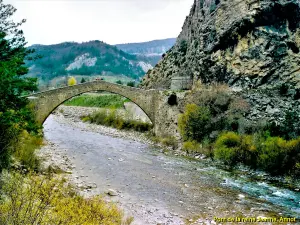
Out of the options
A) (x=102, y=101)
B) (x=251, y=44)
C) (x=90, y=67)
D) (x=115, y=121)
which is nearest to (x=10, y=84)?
(x=251, y=44)

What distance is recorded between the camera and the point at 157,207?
39.4 ft

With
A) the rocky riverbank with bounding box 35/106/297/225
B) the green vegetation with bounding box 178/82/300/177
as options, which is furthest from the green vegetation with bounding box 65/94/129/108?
the green vegetation with bounding box 178/82/300/177

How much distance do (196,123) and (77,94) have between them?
13223 millimetres

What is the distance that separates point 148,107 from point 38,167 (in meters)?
16.9

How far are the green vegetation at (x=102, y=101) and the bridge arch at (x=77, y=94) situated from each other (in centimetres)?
1334

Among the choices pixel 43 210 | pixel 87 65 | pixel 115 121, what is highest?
pixel 87 65

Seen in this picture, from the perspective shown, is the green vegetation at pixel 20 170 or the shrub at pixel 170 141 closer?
the green vegetation at pixel 20 170

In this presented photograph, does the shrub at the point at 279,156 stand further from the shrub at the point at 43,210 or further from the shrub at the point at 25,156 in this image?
the shrub at the point at 25,156

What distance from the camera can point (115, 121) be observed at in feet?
118

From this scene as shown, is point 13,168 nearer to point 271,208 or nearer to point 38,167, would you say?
point 38,167

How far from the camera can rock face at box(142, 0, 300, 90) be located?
77.6 ft

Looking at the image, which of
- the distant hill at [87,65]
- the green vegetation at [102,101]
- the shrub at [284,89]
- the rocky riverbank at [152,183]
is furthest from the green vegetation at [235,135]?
the distant hill at [87,65]

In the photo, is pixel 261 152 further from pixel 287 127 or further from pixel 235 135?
pixel 235 135

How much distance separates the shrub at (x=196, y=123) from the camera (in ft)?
74.6
